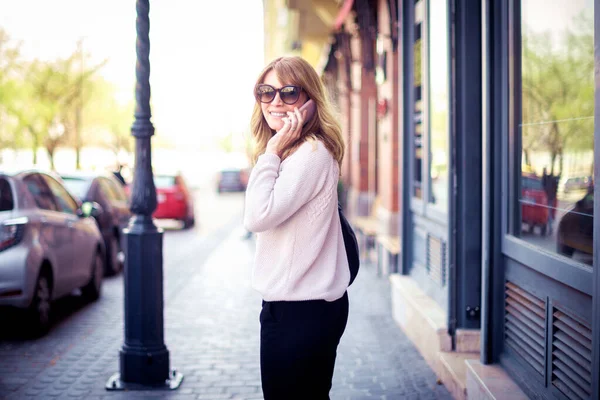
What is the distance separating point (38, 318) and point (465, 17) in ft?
15.0

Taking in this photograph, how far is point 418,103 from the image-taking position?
775 cm

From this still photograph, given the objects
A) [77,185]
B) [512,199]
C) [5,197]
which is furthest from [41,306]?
[512,199]

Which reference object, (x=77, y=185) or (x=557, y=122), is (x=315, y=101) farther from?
(x=77, y=185)

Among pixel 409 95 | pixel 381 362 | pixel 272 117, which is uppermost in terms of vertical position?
pixel 409 95

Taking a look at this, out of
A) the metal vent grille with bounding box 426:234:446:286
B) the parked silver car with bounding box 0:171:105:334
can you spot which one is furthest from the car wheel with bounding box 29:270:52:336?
the metal vent grille with bounding box 426:234:446:286

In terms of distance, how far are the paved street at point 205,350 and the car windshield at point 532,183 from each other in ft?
5.33

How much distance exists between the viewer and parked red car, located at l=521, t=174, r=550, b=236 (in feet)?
14.0

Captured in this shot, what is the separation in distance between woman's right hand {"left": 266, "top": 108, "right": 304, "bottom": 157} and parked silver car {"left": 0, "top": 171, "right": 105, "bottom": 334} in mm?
4565

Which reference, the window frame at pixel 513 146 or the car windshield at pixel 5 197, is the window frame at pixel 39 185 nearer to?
the car windshield at pixel 5 197

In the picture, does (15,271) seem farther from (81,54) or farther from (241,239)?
(81,54)

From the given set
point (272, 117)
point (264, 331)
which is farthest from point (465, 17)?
point (264, 331)

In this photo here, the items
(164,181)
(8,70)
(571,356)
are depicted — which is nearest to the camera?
(571,356)

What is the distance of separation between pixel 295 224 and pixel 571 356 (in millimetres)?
1603

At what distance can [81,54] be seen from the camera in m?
30.8
